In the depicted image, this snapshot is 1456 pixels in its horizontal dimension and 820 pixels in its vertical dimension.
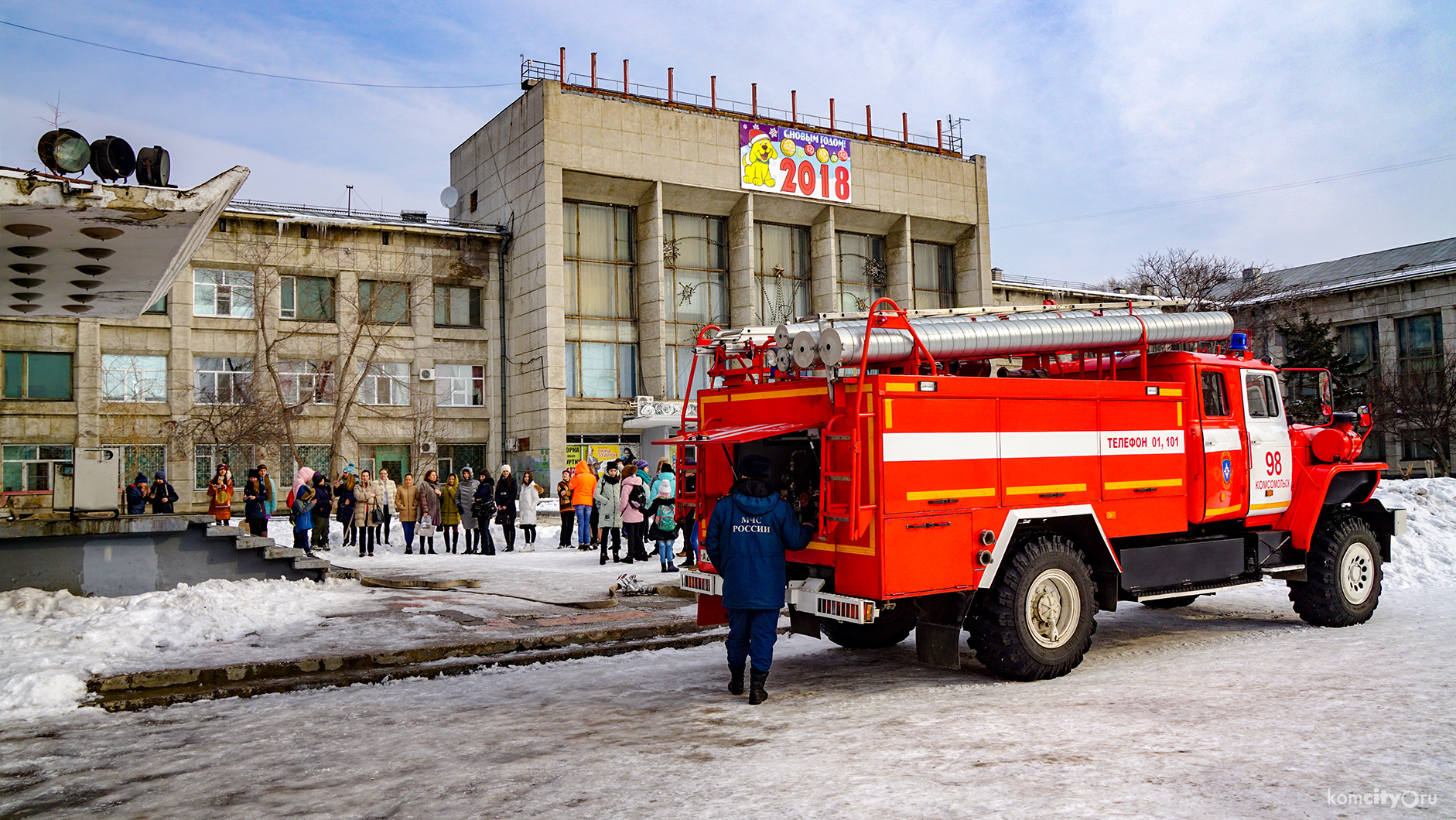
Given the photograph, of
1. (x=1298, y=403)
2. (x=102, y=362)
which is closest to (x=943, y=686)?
(x=1298, y=403)

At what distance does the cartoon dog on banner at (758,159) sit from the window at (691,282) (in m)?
2.76

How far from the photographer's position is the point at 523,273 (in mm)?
40406

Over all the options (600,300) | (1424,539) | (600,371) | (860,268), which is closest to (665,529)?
(1424,539)

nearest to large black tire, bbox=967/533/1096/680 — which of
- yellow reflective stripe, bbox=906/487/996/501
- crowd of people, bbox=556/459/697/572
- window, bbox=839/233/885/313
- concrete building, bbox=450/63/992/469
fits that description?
yellow reflective stripe, bbox=906/487/996/501

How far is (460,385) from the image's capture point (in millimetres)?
41219

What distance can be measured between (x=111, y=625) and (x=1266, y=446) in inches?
474

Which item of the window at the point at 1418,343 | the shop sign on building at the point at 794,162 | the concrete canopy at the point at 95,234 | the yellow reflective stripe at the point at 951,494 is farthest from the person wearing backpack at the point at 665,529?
the window at the point at 1418,343

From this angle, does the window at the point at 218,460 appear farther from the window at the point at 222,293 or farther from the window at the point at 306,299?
the window at the point at 306,299

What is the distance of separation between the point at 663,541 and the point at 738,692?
9.15 m

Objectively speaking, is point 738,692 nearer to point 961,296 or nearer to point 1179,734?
point 1179,734

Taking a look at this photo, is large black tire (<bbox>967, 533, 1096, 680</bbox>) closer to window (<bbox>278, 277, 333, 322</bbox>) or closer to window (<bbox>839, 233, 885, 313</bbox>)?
window (<bbox>278, 277, 333, 322</bbox>)

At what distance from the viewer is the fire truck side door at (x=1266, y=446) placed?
10094 millimetres

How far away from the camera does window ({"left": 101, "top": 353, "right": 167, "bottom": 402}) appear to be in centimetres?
3619

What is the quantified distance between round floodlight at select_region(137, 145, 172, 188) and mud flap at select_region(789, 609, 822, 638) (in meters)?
8.32
